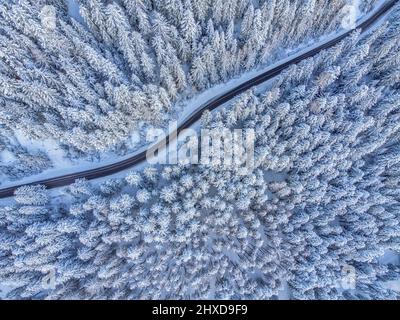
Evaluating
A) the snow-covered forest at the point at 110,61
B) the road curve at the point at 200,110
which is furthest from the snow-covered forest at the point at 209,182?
the road curve at the point at 200,110

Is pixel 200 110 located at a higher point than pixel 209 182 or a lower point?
higher

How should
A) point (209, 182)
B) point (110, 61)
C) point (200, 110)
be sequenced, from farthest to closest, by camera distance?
point (200, 110)
point (209, 182)
point (110, 61)

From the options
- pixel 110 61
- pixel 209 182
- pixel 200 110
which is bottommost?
pixel 209 182

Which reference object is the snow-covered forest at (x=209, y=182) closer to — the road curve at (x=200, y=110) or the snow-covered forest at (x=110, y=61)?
the snow-covered forest at (x=110, y=61)

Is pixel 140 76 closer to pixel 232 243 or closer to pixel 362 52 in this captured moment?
pixel 232 243

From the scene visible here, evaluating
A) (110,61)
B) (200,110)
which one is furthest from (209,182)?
(110,61)

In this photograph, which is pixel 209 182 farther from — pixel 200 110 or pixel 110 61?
pixel 110 61
